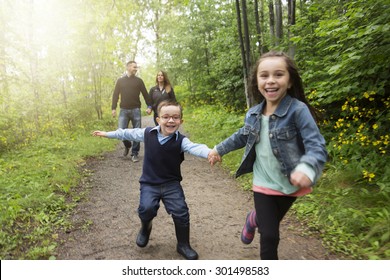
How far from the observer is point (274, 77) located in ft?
7.40

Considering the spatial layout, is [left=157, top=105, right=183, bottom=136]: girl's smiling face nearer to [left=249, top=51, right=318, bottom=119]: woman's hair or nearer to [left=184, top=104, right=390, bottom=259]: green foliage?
[left=249, top=51, right=318, bottom=119]: woman's hair

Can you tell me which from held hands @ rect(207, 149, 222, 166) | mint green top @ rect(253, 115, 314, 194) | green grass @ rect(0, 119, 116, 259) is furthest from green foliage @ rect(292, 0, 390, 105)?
green grass @ rect(0, 119, 116, 259)

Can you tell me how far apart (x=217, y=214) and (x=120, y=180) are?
7.95 feet

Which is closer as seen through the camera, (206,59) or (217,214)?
(217,214)

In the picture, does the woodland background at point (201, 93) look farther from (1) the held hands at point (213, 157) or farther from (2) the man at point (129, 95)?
(1) the held hands at point (213, 157)

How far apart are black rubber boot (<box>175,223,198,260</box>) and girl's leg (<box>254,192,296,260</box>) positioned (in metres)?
0.86

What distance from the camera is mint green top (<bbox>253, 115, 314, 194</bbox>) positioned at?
7.57 feet

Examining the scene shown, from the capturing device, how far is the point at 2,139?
709cm

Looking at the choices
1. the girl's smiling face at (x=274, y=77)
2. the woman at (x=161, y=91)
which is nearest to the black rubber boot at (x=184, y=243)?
the girl's smiling face at (x=274, y=77)

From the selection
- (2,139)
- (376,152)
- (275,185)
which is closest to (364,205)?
(376,152)

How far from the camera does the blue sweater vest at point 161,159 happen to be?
287 cm

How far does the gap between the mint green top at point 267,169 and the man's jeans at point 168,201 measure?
84 cm

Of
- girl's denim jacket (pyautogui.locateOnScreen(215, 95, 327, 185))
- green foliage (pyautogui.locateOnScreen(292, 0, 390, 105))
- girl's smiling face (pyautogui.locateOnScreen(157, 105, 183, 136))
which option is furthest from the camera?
green foliage (pyautogui.locateOnScreen(292, 0, 390, 105))
